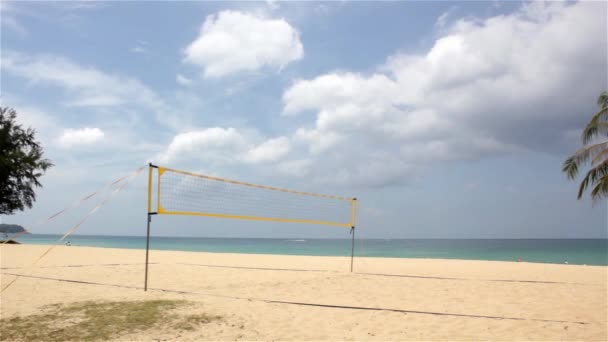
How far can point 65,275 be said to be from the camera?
355 inches

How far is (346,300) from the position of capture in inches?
258

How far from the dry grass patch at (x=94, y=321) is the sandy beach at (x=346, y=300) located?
0.26 m

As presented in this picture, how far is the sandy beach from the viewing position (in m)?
4.57

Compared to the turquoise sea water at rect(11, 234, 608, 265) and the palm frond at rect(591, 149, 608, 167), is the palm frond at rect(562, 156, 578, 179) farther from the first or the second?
the turquoise sea water at rect(11, 234, 608, 265)

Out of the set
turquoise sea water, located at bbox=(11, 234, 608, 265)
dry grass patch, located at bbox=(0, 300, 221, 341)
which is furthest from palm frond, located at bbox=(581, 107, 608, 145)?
turquoise sea water, located at bbox=(11, 234, 608, 265)

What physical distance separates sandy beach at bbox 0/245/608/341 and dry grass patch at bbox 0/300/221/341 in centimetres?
26

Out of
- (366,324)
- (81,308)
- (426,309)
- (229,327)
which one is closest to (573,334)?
(426,309)

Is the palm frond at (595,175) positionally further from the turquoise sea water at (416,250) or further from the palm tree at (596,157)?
the turquoise sea water at (416,250)

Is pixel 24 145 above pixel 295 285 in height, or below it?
above

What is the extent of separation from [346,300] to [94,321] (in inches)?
142

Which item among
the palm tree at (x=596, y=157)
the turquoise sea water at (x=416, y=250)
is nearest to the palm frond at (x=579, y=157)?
the palm tree at (x=596, y=157)

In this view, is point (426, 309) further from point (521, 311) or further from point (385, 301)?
point (521, 311)

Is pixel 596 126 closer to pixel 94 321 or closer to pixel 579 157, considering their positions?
pixel 579 157

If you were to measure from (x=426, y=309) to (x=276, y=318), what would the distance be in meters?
2.20
